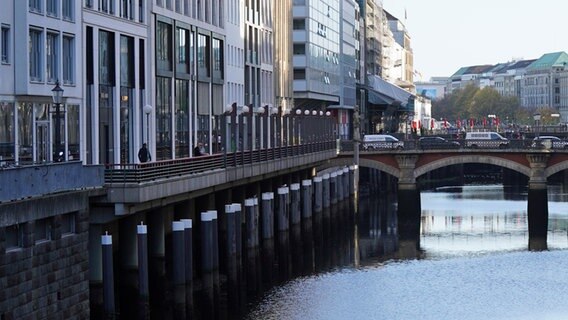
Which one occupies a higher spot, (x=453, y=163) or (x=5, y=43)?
(x=5, y=43)

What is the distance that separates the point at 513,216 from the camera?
339 ft

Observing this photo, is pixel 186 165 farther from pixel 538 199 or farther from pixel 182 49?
pixel 538 199

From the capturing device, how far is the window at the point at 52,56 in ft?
195

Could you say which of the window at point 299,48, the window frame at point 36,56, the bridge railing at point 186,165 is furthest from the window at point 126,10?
the window at point 299,48

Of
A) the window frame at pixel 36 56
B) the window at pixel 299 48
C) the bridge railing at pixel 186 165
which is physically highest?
the window at pixel 299 48

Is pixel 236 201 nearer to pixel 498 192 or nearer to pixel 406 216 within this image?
pixel 406 216

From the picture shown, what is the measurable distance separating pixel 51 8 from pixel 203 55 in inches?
1184

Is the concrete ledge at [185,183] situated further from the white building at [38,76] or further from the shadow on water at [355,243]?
the white building at [38,76]

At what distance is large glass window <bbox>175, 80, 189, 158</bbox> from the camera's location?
83.1 metres

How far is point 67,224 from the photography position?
45938mm

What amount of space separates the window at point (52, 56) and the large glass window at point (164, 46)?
Answer: 17013 millimetres

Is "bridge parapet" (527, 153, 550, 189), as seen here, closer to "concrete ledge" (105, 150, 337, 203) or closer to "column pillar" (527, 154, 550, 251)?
"column pillar" (527, 154, 550, 251)

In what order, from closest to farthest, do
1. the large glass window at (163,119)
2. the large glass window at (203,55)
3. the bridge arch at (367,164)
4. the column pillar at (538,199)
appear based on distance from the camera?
the large glass window at (163,119) → the large glass window at (203,55) → the column pillar at (538,199) → the bridge arch at (367,164)

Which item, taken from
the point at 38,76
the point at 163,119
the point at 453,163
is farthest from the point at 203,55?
the point at 453,163
